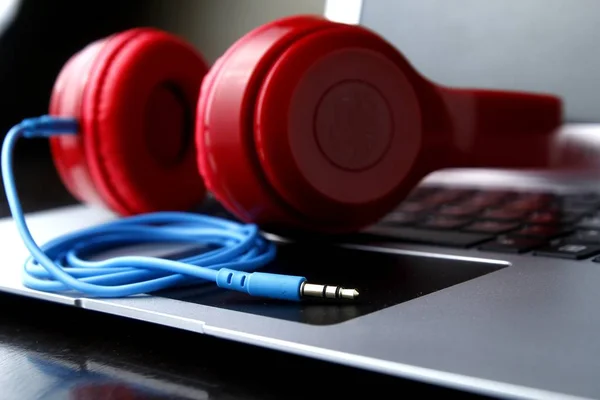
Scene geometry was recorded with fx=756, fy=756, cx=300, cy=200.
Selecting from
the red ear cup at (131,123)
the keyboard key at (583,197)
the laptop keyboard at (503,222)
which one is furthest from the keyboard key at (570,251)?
the red ear cup at (131,123)

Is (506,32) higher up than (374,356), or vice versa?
(506,32)

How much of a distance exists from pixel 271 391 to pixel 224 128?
9.3 inches

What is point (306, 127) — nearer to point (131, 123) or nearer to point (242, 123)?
point (242, 123)

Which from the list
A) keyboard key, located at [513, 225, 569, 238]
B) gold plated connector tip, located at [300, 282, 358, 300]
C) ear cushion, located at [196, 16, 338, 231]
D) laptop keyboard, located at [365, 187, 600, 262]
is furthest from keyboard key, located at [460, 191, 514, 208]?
gold plated connector tip, located at [300, 282, 358, 300]

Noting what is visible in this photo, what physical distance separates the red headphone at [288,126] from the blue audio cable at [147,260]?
0.03 metres

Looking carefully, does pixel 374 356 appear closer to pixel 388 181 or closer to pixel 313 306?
pixel 313 306

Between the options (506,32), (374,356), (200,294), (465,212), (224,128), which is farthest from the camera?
(506,32)

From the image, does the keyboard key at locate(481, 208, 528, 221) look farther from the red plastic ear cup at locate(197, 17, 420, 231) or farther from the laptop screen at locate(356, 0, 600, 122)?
the laptop screen at locate(356, 0, 600, 122)

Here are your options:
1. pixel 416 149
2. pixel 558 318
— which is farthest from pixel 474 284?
pixel 416 149

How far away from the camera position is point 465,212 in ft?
2.14

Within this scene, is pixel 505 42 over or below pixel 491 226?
over

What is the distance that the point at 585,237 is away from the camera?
52cm

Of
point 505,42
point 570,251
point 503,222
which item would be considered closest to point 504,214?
point 503,222

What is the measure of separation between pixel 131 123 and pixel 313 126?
7.6 inches
